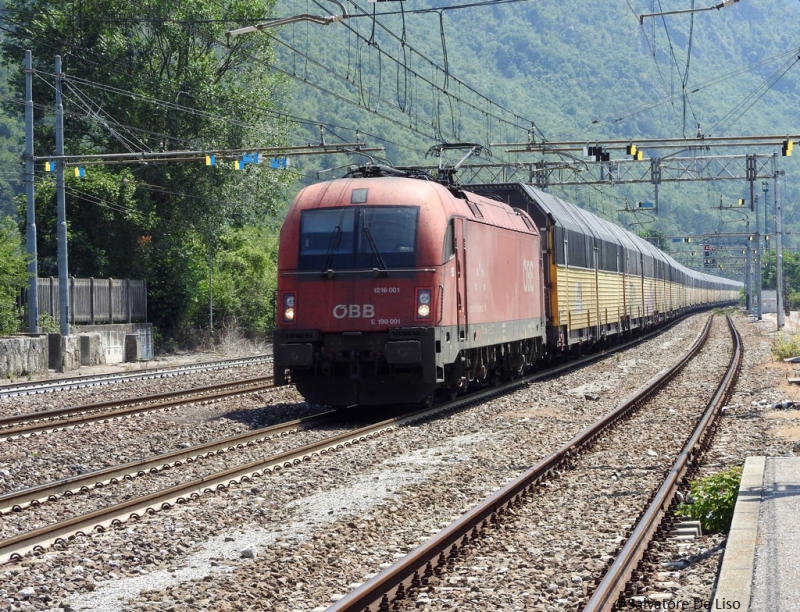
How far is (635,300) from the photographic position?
37.7 m

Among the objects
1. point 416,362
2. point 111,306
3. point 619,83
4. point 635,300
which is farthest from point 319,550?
point 619,83

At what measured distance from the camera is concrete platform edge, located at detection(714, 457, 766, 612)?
216 inches

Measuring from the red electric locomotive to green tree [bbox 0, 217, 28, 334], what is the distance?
13431 mm

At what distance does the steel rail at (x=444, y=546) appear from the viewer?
20.0ft

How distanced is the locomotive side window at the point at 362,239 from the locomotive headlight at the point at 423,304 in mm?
426

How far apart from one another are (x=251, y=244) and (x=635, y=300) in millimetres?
15597

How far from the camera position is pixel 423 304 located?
14.8m

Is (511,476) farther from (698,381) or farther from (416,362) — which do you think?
(698,381)

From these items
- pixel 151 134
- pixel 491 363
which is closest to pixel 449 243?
pixel 491 363

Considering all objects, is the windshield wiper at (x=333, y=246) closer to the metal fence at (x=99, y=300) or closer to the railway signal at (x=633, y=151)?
the metal fence at (x=99, y=300)

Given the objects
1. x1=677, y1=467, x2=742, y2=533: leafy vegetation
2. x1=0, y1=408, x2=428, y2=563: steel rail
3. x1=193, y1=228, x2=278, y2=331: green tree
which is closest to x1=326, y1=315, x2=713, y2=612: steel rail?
x1=677, y1=467, x2=742, y2=533: leafy vegetation

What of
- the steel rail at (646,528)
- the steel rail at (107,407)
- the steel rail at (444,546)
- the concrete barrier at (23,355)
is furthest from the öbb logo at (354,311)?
the concrete barrier at (23,355)

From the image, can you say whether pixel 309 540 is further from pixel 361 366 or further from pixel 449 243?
pixel 449 243

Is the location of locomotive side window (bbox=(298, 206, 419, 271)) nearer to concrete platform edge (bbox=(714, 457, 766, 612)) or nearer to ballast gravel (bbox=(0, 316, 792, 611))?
ballast gravel (bbox=(0, 316, 792, 611))
